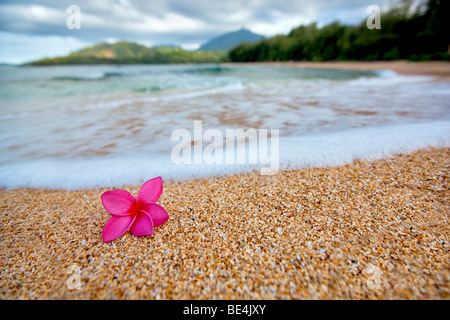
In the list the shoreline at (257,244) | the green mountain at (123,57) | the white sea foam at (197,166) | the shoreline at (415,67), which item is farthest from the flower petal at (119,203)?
the green mountain at (123,57)

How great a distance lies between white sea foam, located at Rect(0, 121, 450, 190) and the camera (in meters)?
2.12

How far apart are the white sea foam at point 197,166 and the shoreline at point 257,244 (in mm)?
362

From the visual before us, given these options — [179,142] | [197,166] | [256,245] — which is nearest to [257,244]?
[256,245]

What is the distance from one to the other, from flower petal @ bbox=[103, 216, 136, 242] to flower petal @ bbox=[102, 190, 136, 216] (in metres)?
0.04

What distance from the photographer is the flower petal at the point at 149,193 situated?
4.19ft

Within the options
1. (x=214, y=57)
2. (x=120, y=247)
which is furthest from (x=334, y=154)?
(x=214, y=57)

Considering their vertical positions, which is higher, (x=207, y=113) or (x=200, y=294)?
(x=207, y=113)

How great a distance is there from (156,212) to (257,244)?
60cm

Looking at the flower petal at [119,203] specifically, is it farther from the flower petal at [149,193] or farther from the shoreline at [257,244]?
the shoreline at [257,244]

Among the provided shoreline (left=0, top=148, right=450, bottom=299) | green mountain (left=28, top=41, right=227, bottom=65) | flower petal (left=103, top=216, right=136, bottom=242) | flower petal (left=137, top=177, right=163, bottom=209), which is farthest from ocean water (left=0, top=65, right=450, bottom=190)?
green mountain (left=28, top=41, right=227, bottom=65)
